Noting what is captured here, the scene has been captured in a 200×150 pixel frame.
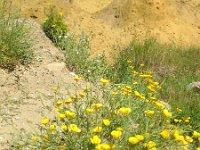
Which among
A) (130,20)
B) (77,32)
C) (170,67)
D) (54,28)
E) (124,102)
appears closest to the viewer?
(124,102)

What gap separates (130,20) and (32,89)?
7.09 metres

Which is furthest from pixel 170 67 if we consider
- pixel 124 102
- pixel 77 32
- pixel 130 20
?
pixel 124 102

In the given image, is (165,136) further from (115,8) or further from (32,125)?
(115,8)

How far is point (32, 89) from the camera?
5094 mm

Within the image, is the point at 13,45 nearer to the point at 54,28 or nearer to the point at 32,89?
the point at 32,89

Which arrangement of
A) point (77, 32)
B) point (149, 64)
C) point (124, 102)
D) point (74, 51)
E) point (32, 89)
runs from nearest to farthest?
1. point (124, 102)
2. point (32, 89)
3. point (74, 51)
4. point (149, 64)
5. point (77, 32)

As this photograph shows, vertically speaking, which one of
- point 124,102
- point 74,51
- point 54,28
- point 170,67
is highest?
point 54,28

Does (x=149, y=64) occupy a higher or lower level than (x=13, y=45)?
lower

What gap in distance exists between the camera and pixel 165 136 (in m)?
3.18

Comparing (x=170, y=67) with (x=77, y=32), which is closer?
(x=170, y=67)

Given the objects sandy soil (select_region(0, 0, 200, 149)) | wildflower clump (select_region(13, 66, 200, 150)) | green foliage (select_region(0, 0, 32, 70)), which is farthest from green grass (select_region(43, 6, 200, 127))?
wildflower clump (select_region(13, 66, 200, 150))

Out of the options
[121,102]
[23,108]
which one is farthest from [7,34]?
[121,102]

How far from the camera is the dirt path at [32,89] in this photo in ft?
13.9

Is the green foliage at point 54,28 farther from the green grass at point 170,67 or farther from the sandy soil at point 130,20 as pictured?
the sandy soil at point 130,20
